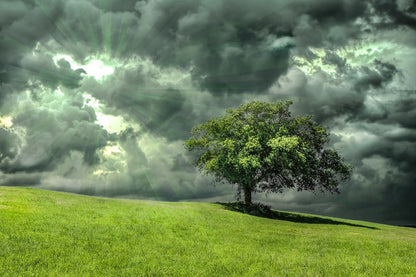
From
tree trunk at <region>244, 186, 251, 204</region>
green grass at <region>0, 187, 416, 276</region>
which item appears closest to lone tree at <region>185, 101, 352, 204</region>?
tree trunk at <region>244, 186, 251, 204</region>

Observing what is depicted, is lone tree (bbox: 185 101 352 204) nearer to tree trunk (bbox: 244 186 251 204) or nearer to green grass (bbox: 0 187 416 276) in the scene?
tree trunk (bbox: 244 186 251 204)

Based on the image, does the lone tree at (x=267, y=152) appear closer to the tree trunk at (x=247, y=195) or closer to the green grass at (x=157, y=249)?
the tree trunk at (x=247, y=195)

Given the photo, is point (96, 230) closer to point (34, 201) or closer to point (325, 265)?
point (34, 201)

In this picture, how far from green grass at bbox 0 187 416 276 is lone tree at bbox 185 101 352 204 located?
1694 cm

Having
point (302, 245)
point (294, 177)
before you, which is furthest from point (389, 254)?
point (294, 177)

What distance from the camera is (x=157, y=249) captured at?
51.0 feet

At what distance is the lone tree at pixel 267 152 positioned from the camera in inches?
1553

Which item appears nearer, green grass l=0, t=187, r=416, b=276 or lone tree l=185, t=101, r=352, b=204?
green grass l=0, t=187, r=416, b=276

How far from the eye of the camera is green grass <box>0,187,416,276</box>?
41.0 feet

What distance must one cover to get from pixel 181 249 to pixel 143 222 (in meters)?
6.11

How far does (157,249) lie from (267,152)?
2795 centimetres

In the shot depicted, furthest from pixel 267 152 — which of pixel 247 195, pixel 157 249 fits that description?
pixel 157 249

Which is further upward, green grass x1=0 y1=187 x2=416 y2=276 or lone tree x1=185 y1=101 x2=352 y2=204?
lone tree x1=185 y1=101 x2=352 y2=204

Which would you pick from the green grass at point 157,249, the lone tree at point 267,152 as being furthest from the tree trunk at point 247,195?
the green grass at point 157,249
